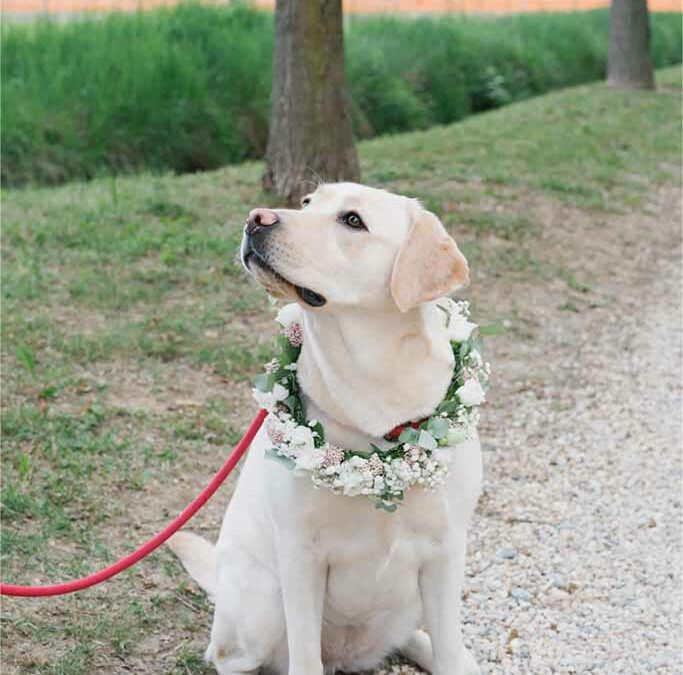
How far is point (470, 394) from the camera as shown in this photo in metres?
3.31

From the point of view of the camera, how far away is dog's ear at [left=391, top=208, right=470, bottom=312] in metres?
3.06

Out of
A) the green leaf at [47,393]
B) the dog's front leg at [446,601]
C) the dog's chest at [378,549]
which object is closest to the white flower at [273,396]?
the dog's chest at [378,549]

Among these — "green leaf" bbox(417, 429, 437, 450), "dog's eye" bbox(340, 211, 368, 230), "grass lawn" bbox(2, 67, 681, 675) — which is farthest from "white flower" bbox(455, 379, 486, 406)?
"grass lawn" bbox(2, 67, 681, 675)

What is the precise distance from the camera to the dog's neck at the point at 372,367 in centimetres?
320

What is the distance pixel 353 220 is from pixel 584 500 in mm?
2698

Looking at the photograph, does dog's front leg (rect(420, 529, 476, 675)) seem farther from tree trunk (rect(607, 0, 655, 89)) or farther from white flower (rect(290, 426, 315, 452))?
tree trunk (rect(607, 0, 655, 89))

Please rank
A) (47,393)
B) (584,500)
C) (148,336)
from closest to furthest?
1. (584,500)
2. (47,393)
3. (148,336)

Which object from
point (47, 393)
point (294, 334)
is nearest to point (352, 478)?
point (294, 334)

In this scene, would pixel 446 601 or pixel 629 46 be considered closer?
pixel 446 601

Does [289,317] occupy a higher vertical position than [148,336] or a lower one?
higher

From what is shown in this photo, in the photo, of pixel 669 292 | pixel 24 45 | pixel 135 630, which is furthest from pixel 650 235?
pixel 135 630

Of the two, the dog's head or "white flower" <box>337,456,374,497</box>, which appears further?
"white flower" <box>337,456,374,497</box>

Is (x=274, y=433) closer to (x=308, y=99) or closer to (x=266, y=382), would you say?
(x=266, y=382)

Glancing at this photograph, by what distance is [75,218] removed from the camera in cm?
807
